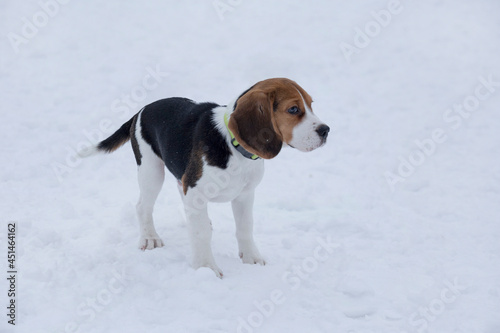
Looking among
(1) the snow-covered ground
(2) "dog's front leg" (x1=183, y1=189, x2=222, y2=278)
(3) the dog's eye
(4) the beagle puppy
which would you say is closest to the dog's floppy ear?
(4) the beagle puppy

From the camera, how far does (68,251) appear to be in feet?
15.4

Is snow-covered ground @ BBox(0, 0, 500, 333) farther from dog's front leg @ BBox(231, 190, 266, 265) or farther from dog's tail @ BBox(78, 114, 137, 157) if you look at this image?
dog's tail @ BBox(78, 114, 137, 157)

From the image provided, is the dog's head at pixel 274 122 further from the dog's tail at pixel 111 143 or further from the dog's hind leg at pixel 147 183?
the dog's tail at pixel 111 143

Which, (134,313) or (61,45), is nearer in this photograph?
(134,313)

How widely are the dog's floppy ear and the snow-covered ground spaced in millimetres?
1104

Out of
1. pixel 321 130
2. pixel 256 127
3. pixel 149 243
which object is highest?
pixel 321 130

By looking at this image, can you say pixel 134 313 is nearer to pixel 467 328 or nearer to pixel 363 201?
pixel 467 328

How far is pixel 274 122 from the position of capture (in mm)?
3848

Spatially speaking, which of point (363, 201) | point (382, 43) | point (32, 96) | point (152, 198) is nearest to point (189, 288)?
point (152, 198)

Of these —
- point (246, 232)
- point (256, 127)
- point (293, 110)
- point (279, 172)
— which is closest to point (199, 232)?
point (246, 232)

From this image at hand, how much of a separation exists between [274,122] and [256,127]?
0.15 m

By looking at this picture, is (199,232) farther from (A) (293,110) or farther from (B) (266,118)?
(A) (293,110)

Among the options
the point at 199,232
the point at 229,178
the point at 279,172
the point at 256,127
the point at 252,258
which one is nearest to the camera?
the point at 256,127

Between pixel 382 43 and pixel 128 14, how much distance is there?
522 cm
